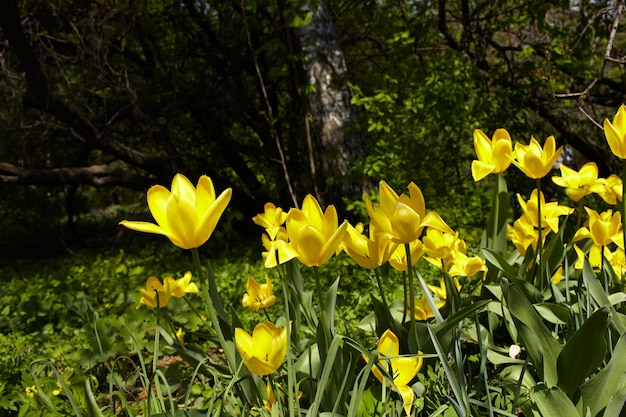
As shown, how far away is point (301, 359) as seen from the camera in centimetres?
140

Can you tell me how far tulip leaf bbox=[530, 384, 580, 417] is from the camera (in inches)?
41.6

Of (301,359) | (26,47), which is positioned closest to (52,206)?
(26,47)

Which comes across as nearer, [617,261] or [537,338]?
[537,338]

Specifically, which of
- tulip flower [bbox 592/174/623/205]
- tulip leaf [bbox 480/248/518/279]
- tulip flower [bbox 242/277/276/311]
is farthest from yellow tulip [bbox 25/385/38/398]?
tulip flower [bbox 592/174/623/205]

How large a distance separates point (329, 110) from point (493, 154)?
3.81m

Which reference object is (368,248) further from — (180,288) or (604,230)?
(604,230)

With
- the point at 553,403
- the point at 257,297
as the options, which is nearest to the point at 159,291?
the point at 257,297

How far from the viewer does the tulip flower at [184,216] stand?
1.04 metres

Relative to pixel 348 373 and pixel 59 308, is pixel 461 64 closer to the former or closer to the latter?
pixel 59 308

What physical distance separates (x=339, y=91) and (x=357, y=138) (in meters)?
0.51

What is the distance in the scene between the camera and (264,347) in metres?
1.11

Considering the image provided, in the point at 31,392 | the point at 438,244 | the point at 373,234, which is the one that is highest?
the point at 373,234

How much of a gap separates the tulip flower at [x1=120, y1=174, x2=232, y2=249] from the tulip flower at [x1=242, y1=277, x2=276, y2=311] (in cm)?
63

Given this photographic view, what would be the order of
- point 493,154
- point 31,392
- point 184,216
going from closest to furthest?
point 184,216
point 493,154
point 31,392
